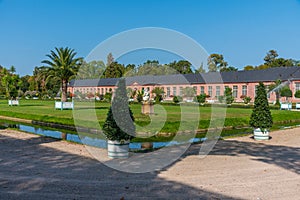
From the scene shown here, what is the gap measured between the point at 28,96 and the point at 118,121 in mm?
61314

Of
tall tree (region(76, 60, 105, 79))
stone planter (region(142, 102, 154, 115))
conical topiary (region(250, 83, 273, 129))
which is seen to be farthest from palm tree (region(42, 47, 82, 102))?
conical topiary (region(250, 83, 273, 129))

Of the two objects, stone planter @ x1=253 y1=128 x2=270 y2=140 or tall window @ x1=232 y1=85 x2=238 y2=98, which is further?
tall window @ x1=232 y1=85 x2=238 y2=98

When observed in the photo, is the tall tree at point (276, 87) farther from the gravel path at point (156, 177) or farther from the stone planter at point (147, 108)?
the gravel path at point (156, 177)

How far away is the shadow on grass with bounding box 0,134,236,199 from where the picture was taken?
5016mm

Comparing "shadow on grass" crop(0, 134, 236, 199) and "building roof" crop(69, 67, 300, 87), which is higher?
"building roof" crop(69, 67, 300, 87)

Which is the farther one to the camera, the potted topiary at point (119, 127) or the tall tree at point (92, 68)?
the tall tree at point (92, 68)

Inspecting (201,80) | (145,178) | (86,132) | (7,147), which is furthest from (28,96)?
(145,178)

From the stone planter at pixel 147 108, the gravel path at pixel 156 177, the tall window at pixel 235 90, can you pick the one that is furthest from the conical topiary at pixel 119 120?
the tall window at pixel 235 90

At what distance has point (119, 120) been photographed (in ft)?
26.6

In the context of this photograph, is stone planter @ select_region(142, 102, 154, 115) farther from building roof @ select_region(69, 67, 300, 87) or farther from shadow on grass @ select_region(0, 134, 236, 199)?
building roof @ select_region(69, 67, 300, 87)

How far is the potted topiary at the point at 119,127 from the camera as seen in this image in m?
7.96

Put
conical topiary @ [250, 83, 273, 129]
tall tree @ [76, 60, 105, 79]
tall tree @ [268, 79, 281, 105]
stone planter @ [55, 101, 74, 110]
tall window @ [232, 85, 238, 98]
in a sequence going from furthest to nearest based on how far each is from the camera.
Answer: tall window @ [232, 85, 238, 98], tall tree @ [268, 79, 281, 105], stone planter @ [55, 101, 74, 110], tall tree @ [76, 60, 105, 79], conical topiary @ [250, 83, 273, 129]

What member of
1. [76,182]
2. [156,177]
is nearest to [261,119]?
[156,177]

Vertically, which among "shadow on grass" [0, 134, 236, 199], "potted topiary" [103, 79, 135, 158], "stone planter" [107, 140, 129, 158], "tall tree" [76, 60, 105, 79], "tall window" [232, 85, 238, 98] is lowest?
"shadow on grass" [0, 134, 236, 199]
